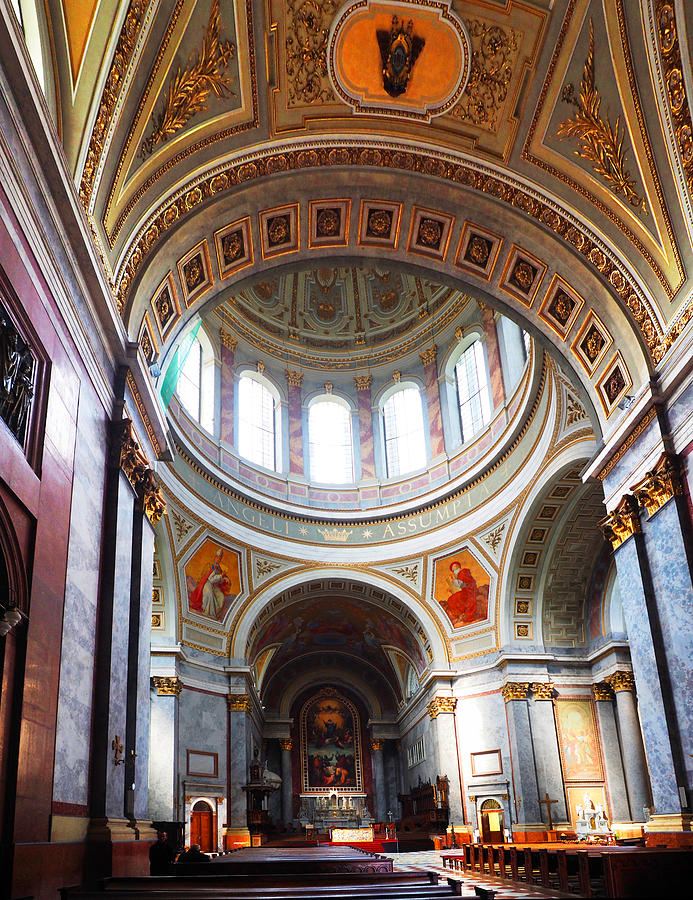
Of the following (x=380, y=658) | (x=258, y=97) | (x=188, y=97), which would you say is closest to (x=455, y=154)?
(x=258, y=97)

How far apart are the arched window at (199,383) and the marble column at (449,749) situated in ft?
35.0

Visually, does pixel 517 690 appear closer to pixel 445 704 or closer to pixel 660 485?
pixel 445 704

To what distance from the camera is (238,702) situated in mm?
22078

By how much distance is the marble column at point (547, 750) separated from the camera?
20281mm

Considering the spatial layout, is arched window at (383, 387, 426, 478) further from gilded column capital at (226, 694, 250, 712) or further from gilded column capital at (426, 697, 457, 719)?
gilded column capital at (226, 694, 250, 712)

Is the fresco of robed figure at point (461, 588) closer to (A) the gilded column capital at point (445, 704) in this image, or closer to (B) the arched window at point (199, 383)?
(A) the gilded column capital at point (445, 704)

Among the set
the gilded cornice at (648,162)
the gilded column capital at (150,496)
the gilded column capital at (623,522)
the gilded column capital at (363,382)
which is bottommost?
the gilded column capital at (623,522)

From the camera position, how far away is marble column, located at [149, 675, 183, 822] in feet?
60.3

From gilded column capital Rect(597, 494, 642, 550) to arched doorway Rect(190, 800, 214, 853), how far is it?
13.0m

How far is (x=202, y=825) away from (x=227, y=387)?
12.4 metres

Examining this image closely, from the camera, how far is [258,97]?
1177cm

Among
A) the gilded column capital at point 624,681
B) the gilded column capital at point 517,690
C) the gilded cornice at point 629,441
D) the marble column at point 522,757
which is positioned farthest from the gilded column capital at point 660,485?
the marble column at point 522,757

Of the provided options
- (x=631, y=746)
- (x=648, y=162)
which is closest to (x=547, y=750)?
(x=631, y=746)

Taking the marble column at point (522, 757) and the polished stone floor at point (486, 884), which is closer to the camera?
the polished stone floor at point (486, 884)
